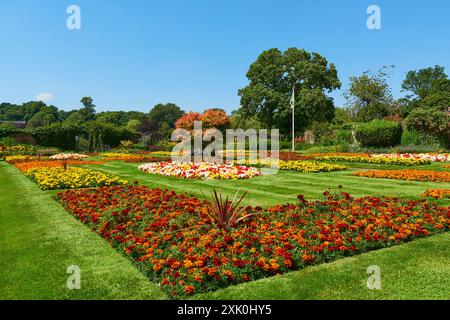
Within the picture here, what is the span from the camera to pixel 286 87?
46.1m

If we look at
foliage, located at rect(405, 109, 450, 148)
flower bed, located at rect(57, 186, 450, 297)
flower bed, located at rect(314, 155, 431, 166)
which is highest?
foliage, located at rect(405, 109, 450, 148)

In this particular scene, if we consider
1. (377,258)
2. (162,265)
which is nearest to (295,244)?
(377,258)

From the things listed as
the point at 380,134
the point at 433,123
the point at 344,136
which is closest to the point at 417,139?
the point at 433,123

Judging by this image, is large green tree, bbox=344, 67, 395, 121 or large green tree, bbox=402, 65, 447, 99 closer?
large green tree, bbox=344, 67, 395, 121

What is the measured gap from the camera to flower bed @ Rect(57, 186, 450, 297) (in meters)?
4.34

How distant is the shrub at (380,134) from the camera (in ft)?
92.7

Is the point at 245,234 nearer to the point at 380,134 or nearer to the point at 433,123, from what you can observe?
the point at 433,123

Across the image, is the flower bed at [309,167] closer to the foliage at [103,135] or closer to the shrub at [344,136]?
the shrub at [344,136]

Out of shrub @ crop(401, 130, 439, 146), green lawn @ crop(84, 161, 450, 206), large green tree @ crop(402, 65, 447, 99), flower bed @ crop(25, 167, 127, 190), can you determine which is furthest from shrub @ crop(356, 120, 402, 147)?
large green tree @ crop(402, 65, 447, 99)

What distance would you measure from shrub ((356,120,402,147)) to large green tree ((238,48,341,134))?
13.7m

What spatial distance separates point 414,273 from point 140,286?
3.04m

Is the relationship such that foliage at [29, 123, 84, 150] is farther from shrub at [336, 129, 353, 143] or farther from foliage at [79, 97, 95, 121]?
foliage at [79, 97, 95, 121]

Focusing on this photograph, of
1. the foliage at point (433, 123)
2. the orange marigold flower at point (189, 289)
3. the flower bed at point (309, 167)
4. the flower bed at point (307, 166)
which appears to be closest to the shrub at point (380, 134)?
the foliage at point (433, 123)

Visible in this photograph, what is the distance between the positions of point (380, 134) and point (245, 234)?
25.8m
